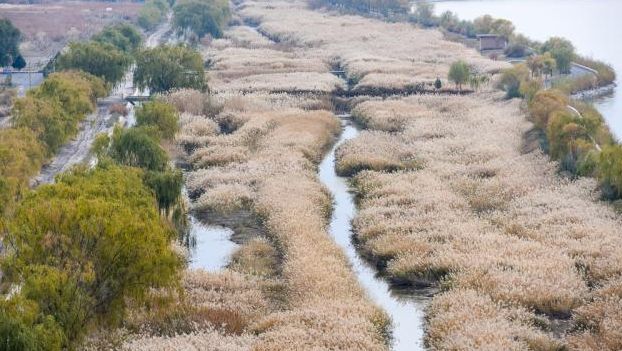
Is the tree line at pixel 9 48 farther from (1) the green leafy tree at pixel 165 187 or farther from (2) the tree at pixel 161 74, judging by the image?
(1) the green leafy tree at pixel 165 187

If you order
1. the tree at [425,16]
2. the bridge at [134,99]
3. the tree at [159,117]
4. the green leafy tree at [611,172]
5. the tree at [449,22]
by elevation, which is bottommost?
the tree at [425,16]

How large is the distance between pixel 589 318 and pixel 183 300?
40.8 ft

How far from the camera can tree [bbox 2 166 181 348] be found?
73.9 ft

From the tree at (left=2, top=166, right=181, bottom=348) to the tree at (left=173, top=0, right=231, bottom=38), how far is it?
88.2m

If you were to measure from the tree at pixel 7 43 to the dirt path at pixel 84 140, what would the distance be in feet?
39.1

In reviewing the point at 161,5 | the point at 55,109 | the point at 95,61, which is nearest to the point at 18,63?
the point at 95,61

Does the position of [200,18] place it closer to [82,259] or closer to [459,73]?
[459,73]

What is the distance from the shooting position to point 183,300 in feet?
92.4

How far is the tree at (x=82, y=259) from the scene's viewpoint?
22.5m

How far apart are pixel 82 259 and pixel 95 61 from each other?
48.7m

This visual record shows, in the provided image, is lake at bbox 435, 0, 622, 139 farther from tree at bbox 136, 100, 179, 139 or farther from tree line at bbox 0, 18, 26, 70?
tree line at bbox 0, 18, 26, 70

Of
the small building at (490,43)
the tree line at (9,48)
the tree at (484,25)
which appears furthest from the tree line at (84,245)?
the tree at (484,25)

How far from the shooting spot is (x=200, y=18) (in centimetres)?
11381

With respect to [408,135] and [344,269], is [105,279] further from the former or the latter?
[408,135]
